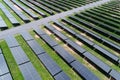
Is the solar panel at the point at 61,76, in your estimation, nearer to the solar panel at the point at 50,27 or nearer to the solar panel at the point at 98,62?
the solar panel at the point at 98,62

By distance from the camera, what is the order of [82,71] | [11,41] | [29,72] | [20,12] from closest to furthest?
[29,72], [82,71], [11,41], [20,12]

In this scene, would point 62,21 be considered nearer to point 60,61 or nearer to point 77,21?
point 77,21

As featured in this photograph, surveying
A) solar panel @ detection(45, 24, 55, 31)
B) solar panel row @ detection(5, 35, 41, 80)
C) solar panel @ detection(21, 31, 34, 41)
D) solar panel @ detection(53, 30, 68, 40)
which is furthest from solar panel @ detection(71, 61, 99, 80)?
solar panel @ detection(45, 24, 55, 31)

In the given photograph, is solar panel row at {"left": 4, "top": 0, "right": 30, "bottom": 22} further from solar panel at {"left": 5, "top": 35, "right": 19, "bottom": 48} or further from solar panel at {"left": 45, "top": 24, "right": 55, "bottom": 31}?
solar panel at {"left": 5, "top": 35, "right": 19, "bottom": 48}

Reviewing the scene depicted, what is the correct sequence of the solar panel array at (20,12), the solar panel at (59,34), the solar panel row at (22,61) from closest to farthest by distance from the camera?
1. the solar panel row at (22,61)
2. the solar panel at (59,34)
3. the solar panel array at (20,12)

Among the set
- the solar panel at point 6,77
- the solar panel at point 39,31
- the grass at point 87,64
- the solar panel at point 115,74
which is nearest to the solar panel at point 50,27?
the solar panel at point 39,31

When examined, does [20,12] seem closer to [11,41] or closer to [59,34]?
[59,34]

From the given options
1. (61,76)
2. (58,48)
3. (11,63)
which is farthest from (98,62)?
(11,63)
